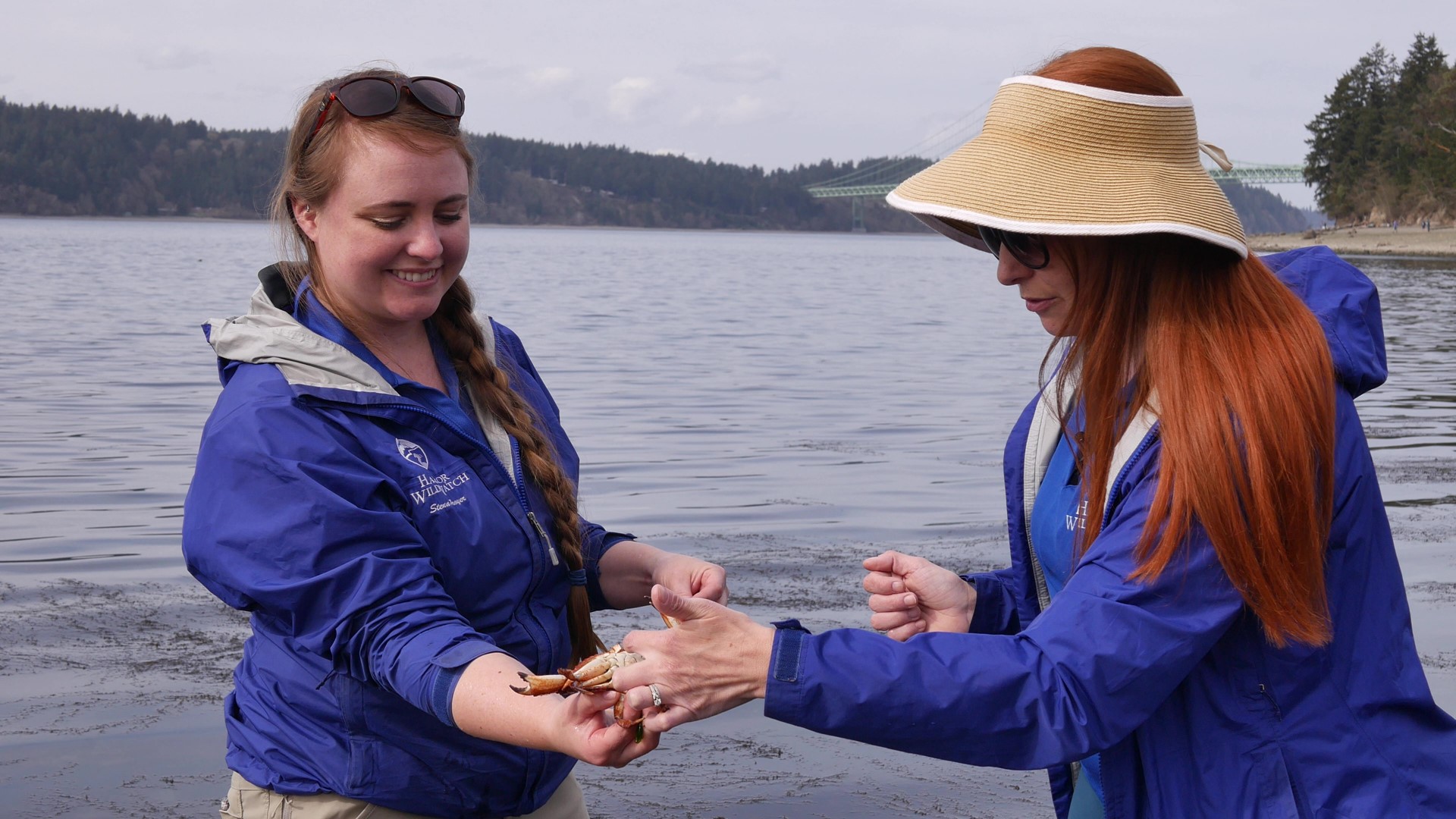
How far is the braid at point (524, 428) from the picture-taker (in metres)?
3.02

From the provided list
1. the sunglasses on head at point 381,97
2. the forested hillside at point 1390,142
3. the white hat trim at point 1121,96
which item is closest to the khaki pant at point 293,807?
the sunglasses on head at point 381,97

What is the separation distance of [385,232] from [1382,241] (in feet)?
285

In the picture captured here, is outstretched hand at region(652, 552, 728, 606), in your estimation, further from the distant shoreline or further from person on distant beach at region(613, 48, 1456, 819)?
the distant shoreline

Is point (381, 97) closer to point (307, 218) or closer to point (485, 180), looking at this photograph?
point (307, 218)

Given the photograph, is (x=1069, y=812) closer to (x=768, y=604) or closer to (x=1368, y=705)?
(x=1368, y=705)

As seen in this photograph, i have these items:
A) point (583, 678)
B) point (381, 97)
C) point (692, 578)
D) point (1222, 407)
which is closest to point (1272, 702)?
point (1222, 407)

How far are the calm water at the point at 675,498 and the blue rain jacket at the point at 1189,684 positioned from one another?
124 inches

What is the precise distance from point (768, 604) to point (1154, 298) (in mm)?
5630

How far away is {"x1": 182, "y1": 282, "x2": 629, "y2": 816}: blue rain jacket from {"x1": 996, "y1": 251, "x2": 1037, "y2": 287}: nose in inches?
45.5

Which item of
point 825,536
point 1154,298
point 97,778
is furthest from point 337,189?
point 825,536

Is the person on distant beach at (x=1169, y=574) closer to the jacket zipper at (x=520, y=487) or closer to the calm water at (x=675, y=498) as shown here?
the jacket zipper at (x=520, y=487)

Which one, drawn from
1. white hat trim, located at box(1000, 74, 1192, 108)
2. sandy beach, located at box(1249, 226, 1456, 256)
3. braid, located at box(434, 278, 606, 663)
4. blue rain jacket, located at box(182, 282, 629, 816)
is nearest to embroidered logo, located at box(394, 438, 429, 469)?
blue rain jacket, located at box(182, 282, 629, 816)

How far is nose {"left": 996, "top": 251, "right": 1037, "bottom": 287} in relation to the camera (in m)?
2.65

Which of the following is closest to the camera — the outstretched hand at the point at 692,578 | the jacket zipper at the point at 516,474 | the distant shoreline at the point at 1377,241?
the jacket zipper at the point at 516,474
